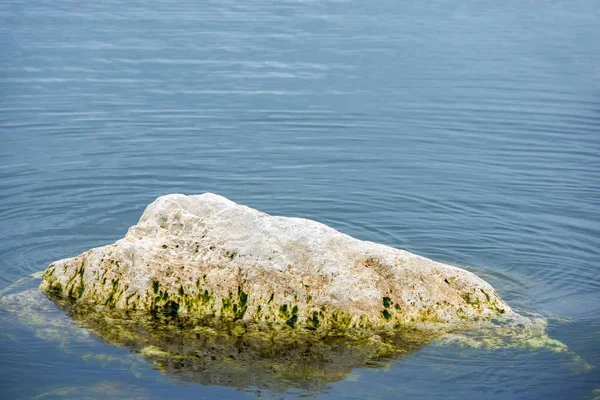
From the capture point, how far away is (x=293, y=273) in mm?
8969

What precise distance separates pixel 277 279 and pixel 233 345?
34.3 inches

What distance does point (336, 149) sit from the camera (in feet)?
55.9

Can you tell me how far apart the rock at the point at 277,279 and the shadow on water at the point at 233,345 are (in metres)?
0.17

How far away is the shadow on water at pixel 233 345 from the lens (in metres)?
7.99

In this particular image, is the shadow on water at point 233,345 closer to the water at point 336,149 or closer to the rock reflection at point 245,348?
the rock reflection at point 245,348

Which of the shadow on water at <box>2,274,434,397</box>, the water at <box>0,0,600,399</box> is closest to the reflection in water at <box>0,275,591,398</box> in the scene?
the shadow on water at <box>2,274,434,397</box>

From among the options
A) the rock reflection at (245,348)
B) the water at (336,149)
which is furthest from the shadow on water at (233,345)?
the water at (336,149)

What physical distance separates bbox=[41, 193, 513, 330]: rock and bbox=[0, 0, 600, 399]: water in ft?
2.15

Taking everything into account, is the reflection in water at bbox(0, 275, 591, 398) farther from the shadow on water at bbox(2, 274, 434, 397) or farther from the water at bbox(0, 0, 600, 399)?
the water at bbox(0, 0, 600, 399)

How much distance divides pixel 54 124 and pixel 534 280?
11.8 meters

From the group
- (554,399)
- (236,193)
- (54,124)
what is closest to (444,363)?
(554,399)

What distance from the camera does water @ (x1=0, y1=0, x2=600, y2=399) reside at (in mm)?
8367

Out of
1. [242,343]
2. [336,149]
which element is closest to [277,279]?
[242,343]

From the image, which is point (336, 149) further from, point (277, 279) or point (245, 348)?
point (245, 348)
